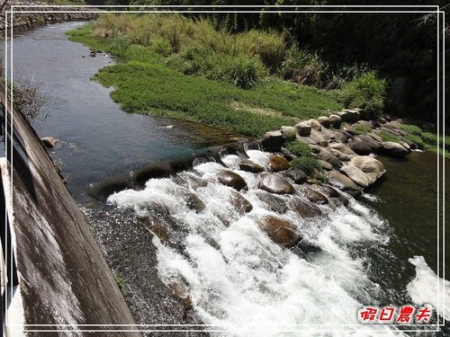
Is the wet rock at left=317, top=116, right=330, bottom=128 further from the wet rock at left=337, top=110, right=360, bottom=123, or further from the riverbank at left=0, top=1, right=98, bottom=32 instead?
the riverbank at left=0, top=1, right=98, bottom=32

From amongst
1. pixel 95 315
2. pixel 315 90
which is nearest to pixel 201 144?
pixel 95 315

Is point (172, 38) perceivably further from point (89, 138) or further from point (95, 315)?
point (95, 315)

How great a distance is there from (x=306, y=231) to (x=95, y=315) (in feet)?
15.9

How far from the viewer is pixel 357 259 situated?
20.4 feet

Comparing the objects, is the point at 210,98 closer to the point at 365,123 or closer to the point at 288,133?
the point at 288,133

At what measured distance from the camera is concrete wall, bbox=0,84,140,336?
1954 millimetres

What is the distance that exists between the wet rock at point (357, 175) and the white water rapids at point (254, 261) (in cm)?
139

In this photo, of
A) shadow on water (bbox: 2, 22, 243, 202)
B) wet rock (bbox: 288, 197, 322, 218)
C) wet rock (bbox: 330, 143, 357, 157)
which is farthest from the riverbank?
wet rock (bbox: 288, 197, 322, 218)

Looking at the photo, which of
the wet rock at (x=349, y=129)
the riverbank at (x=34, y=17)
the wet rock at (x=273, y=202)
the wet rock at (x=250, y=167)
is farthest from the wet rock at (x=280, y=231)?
the riverbank at (x=34, y=17)

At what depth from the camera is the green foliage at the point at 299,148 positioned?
938cm

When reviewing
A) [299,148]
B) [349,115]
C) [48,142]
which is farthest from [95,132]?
[349,115]

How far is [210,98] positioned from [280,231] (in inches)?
286

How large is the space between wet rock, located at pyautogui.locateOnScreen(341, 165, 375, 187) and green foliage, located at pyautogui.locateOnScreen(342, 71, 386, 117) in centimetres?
538

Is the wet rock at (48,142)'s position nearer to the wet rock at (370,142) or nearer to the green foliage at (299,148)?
the green foliage at (299,148)
